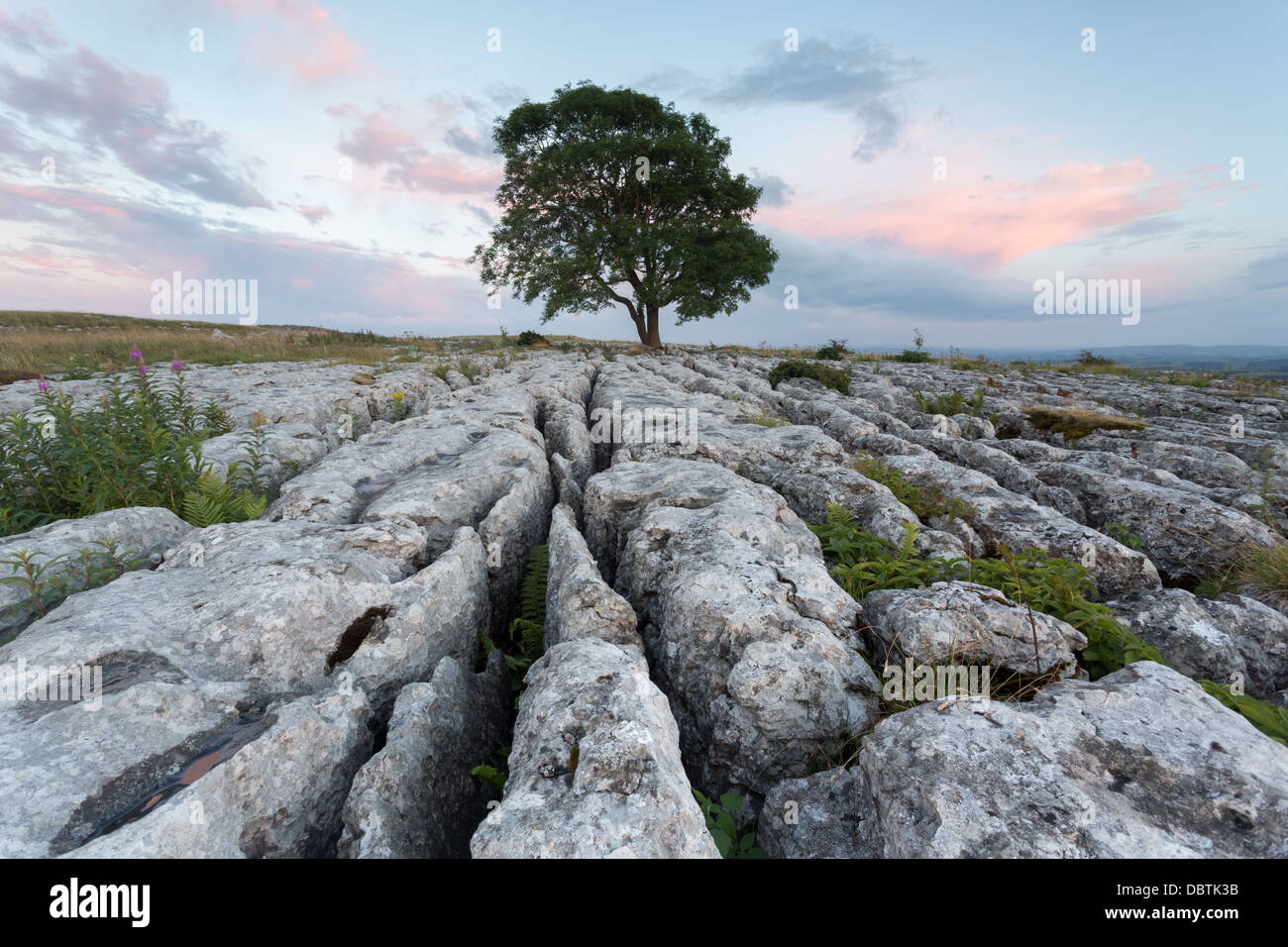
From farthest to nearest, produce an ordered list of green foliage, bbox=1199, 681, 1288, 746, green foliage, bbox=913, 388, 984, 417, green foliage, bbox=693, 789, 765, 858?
green foliage, bbox=913, 388, 984, 417 → green foliage, bbox=1199, 681, 1288, 746 → green foliage, bbox=693, 789, 765, 858

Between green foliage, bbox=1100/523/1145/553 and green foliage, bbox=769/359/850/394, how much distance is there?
12291 millimetres

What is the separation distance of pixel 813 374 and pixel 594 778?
19.5 m

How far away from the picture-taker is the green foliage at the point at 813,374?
19.3m

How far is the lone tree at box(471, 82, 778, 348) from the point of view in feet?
108

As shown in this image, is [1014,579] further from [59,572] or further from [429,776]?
[59,572]

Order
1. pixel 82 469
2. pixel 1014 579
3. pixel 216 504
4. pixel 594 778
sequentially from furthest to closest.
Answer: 1. pixel 82 469
2. pixel 216 504
3. pixel 1014 579
4. pixel 594 778

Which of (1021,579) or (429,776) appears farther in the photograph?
(1021,579)

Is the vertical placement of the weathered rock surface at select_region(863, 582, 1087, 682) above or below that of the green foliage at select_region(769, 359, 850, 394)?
below

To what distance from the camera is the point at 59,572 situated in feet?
15.7

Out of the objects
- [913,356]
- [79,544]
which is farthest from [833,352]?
[79,544]

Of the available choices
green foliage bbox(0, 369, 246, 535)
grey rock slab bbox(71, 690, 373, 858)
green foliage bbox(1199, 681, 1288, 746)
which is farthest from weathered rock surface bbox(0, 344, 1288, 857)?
green foliage bbox(0, 369, 246, 535)

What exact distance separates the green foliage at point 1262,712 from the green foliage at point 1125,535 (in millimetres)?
3430

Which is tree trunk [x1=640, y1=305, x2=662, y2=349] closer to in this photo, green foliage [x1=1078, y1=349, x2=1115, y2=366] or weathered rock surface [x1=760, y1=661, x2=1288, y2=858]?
green foliage [x1=1078, y1=349, x2=1115, y2=366]
